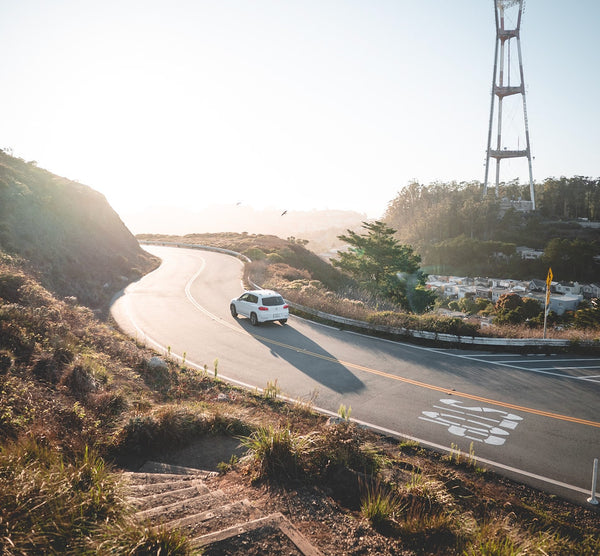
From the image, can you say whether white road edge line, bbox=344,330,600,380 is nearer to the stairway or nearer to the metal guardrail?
the metal guardrail

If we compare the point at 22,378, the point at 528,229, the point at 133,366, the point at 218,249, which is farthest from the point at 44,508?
the point at 528,229

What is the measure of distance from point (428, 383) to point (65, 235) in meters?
27.4

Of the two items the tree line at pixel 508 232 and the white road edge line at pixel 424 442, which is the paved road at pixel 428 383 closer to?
the white road edge line at pixel 424 442

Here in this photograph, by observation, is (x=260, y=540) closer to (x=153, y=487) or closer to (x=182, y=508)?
(x=182, y=508)

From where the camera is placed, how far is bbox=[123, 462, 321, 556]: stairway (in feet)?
13.8

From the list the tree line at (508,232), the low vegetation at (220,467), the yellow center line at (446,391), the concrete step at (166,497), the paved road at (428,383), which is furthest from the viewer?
the tree line at (508,232)

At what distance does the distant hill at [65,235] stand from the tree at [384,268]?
807 inches

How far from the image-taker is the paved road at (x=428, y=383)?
8.96 meters

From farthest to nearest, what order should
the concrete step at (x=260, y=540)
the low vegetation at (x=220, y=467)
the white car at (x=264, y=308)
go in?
the white car at (x=264, y=308), the low vegetation at (x=220, y=467), the concrete step at (x=260, y=540)

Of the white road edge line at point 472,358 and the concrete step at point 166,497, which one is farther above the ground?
the white road edge line at point 472,358

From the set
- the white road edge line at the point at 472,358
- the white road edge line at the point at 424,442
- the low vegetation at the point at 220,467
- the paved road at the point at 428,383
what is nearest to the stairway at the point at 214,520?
the low vegetation at the point at 220,467

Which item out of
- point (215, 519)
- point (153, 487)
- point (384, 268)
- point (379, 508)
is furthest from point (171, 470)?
point (384, 268)

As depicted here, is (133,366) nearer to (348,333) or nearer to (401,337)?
(348,333)

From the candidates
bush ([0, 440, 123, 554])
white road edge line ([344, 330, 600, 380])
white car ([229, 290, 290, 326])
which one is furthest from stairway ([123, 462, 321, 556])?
white car ([229, 290, 290, 326])
